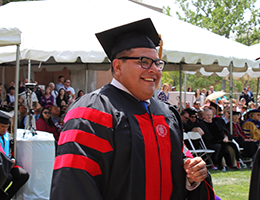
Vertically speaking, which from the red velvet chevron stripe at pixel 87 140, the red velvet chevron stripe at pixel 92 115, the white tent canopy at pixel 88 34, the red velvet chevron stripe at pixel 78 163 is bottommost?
the red velvet chevron stripe at pixel 78 163

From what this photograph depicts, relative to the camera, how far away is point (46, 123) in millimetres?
7340

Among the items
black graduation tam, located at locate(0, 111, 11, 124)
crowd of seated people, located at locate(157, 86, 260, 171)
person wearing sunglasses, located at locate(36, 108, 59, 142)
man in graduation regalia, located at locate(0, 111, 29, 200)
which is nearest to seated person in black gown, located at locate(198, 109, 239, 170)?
crowd of seated people, located at locate(157, 86, 260, 171)

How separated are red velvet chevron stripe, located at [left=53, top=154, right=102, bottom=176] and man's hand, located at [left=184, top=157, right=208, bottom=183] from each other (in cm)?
59

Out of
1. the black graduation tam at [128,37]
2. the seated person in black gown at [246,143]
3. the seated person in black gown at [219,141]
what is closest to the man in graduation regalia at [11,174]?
the black graduation tam at [128,37]

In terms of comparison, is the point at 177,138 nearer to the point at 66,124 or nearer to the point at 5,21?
the point at 66,124

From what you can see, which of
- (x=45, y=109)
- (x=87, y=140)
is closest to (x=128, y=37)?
(x=87, y=140)

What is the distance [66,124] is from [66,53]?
5.60 meters

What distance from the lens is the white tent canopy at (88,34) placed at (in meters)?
7.18

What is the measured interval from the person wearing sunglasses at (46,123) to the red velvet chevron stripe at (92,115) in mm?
5675

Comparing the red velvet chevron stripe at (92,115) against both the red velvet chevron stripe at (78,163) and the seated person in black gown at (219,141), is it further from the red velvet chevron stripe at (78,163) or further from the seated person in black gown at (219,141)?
the seated person in black gown at (219,141)

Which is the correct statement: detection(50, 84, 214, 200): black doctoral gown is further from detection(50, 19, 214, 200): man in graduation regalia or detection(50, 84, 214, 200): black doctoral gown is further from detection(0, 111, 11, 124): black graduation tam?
detection(0, 111, 11, 124): black graduation tam

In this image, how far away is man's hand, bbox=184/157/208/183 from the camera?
6.46ft

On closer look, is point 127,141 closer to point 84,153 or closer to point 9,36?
point 84,153

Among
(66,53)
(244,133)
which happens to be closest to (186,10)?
(244,133)
